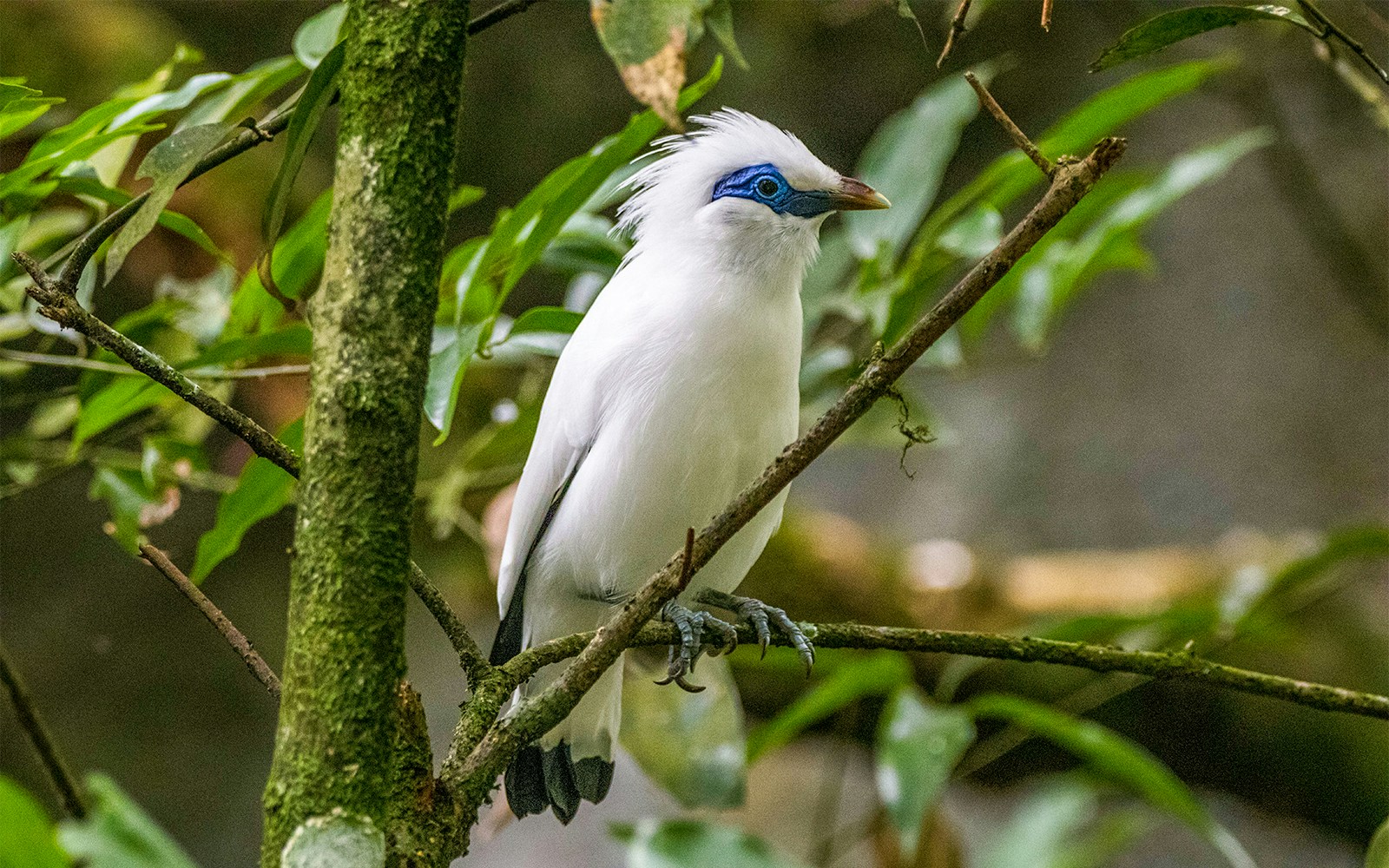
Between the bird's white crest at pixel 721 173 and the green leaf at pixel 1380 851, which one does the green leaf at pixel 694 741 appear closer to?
the bird's white crest at pixel 721 173

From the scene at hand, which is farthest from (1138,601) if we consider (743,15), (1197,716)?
(743,15)

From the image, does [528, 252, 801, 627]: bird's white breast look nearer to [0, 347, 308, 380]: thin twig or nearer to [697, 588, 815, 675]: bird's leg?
[697, 588, 815, 675]: bird's leg

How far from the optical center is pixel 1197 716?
3.33m

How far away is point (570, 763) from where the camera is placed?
179 cm

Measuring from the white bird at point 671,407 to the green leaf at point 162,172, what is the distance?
2.16ft

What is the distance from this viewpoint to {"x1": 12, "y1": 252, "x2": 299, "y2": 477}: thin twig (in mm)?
992

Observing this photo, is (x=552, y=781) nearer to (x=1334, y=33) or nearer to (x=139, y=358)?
(x=139, y=358)

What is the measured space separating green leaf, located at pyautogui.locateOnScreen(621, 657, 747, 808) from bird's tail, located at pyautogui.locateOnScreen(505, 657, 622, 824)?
4.5 inches

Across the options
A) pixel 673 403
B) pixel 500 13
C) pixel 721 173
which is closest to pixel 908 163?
pixel 721 173

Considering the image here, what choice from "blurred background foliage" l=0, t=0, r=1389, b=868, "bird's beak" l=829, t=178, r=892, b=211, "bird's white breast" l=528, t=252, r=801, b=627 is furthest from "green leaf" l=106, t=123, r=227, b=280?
"bird's beak" l=829, t=178, r=892, b=211

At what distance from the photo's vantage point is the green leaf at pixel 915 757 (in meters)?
1.80

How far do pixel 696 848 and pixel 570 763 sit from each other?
22 cm

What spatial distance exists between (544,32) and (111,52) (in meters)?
1.66

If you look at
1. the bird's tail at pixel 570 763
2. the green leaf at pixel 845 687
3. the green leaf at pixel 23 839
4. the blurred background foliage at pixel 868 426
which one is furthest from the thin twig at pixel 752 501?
the green leaf at pixel 845 687
